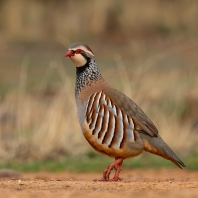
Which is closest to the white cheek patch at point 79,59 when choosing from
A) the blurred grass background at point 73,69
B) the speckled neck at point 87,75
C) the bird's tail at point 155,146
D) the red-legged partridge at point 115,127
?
the speckled neck at point 87,75

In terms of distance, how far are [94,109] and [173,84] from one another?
9.89 metres

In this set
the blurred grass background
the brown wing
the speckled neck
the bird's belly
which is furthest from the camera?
the blurred grass background

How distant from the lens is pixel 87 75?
28.5ft

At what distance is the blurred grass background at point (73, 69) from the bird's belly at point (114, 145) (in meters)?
3.96

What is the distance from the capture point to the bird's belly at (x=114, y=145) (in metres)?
8.15

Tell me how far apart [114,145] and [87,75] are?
98 centimetres

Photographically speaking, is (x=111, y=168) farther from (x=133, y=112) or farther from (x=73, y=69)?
(x=73, y=69)

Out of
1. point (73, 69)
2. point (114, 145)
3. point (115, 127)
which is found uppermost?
point (73, 69)

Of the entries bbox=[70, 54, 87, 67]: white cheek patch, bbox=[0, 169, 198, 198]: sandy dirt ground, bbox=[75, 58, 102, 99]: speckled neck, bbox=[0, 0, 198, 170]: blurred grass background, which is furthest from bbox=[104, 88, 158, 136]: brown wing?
bbox=[0, 0, 198, 170]: blurred grass background

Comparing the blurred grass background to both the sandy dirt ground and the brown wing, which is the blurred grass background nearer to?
the brown wing

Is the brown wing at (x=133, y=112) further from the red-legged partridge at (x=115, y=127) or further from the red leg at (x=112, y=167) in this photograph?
the red leg at (x=112, y=167)

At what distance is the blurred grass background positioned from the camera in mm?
13656

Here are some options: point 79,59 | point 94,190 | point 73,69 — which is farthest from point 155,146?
point 73,69

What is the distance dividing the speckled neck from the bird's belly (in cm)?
59
